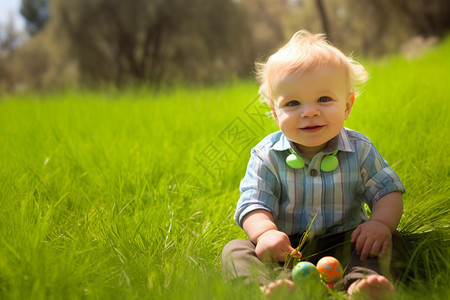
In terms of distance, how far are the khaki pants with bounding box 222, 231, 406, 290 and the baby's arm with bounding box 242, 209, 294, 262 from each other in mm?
33

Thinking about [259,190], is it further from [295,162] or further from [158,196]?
[158,196]

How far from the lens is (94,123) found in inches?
144

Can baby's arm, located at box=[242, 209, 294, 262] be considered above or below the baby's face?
below

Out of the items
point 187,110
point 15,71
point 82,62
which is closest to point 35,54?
point 15,71

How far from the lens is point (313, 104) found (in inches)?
57.4

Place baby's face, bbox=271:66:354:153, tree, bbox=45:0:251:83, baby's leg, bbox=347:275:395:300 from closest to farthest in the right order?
baby's leg, bbox=347:275:395:300 → baby's face, bbox=271:66:354:153 → tree, bbox=45:0:251:83

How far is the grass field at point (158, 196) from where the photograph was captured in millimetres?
1254

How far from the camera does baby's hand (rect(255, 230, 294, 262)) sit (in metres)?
1.34

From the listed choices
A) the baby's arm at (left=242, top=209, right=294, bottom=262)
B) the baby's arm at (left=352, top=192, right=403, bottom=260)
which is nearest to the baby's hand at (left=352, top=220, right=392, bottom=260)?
the baby's arm at (left=352, top=192, right=403, bottom=260)

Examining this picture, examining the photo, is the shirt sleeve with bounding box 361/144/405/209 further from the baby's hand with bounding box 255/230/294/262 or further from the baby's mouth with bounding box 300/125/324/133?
the baby's hand with bounding box 255/230/294/262

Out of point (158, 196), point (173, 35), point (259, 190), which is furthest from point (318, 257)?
point (173, 35)

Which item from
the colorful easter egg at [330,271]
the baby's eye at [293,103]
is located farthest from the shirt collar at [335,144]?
the colorful easter egg at [330,271]

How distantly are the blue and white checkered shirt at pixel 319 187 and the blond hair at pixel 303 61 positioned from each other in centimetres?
22

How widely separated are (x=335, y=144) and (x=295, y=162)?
0.17m
